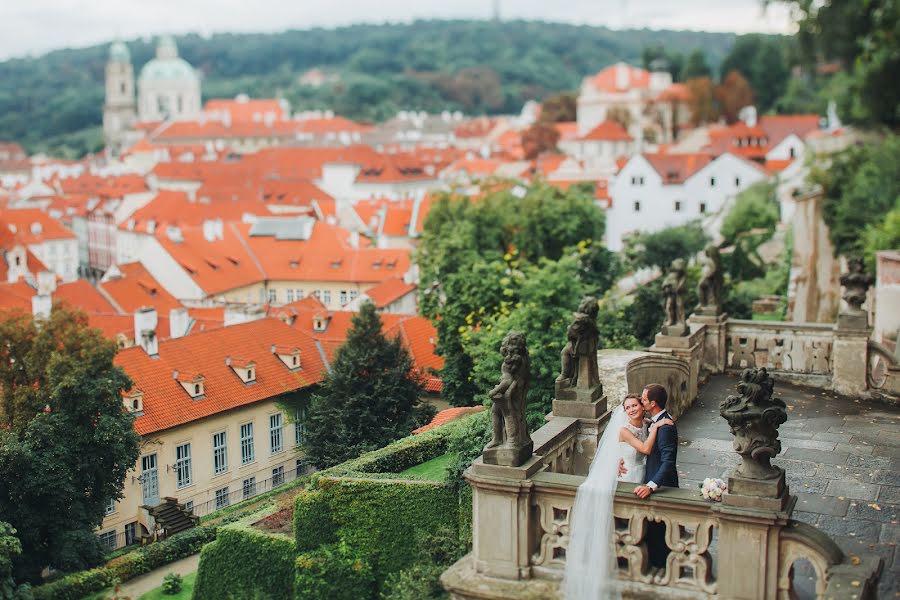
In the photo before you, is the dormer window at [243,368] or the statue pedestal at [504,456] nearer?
the statue pedestal at [504,456]

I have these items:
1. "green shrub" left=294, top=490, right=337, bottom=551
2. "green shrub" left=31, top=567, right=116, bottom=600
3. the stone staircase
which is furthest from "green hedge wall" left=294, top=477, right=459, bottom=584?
the stone staircase

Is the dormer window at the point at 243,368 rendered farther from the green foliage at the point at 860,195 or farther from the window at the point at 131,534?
the green foliage at the point at 860,195

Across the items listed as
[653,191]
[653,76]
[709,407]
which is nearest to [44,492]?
[709,407]

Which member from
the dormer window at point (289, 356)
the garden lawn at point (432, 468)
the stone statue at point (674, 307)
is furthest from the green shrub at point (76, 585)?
the stone statue at point (674, 307)

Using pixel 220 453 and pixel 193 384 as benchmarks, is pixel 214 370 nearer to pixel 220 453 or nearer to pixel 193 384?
pixel 193 384

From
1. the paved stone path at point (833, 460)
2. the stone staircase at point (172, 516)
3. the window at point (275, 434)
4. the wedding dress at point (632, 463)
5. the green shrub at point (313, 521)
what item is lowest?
the stone staircase at point (172, 516)

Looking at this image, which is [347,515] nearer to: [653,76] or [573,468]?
[573,468]

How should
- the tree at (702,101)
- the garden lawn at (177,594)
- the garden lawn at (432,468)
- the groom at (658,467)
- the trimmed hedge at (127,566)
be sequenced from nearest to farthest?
1. the groom at (658,467)
2. the garden lawn at (432,468)
3. the trimmed hedge at (127,566)
4. the garden lawn at (177,594)
5. the tree at (702,101)
